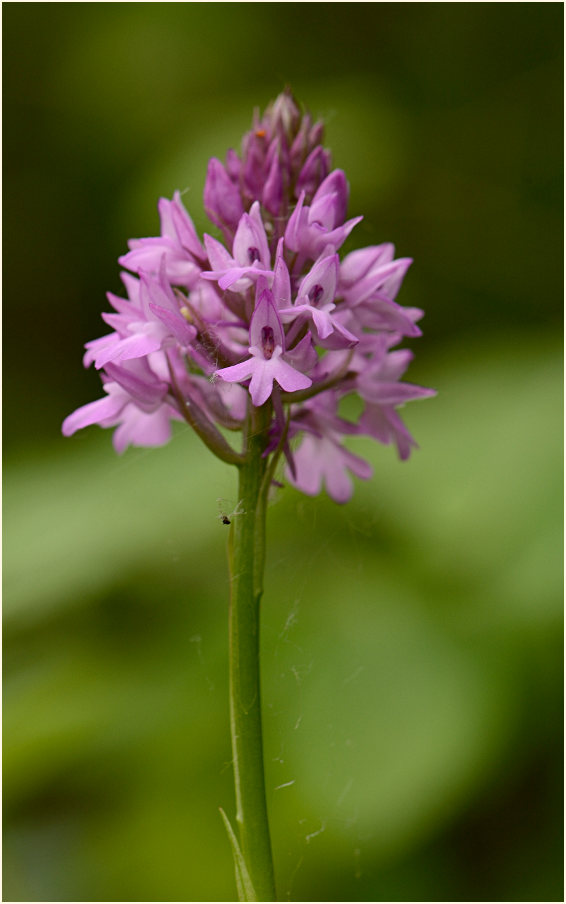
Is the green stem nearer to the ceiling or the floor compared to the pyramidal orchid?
nearer to the floor

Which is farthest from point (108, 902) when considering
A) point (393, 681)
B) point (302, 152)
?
point (302, 152)

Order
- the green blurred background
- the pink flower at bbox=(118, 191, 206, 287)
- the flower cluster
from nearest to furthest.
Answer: the flower cluster, the pink flower at bbox=(118, 191, 206, 287), the green blurred background

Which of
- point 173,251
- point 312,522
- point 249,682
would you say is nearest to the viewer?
point 249,682

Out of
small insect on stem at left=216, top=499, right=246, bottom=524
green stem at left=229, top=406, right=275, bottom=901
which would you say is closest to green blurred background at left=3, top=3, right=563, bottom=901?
green stem at left=229, top=406, right=275, bottom=901

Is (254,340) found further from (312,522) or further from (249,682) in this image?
(312,522)

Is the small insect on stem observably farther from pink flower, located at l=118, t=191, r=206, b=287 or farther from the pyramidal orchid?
pink flower, located at l=118, t=191, r=206, b=287

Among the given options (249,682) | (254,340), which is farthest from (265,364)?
(249,682)

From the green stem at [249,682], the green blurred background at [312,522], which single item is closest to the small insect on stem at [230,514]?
the green stem at [249,682]
